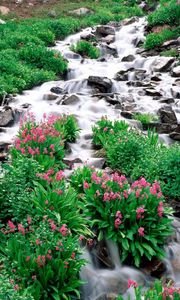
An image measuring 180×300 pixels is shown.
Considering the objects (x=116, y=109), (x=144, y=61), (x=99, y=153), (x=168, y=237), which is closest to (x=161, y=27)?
(x=144, y=61)

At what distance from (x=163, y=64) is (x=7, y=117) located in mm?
8466

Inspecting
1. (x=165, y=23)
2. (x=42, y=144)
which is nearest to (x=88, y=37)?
(x=165, y=23)

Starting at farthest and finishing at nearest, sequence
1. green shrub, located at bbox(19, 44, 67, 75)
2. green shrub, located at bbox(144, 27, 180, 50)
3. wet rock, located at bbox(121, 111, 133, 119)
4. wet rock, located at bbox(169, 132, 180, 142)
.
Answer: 1. green shrub, located at bbox(144, 27, 180, 50)
2. green shrub, located at bbox(19, 44, 67, 75)
3. wet rock, located at bbox(121, 111, 133, 119)
4. wet rock, located at bbox(169, 132, 180, 142)

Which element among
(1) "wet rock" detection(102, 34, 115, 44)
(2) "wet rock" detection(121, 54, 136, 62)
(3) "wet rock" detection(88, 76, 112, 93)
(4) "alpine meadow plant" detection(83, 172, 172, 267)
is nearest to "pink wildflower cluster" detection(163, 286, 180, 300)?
(4) "alpine meadow plant" detection(83, 172, 172, 267)

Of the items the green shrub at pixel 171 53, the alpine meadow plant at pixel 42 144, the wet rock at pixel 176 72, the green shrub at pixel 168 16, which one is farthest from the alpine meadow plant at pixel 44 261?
the green shrub at pixel 168 16

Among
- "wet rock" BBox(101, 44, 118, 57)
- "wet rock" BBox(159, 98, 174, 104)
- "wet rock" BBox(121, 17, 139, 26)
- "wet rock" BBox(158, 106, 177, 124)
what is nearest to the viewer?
"wet rock" BBox(158, 106, 177, 124)

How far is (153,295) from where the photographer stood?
5.74m

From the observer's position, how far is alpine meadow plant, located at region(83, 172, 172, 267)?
7.26 metres

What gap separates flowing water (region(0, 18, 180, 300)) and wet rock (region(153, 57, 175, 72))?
0.24 meters

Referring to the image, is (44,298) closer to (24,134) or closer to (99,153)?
(24,134)

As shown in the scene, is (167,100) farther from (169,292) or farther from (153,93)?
(169,292)

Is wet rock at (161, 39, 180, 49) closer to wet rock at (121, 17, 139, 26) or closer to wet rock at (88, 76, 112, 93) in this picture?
wet rock at (88, 76, 112, 93)

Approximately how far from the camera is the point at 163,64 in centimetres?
1861

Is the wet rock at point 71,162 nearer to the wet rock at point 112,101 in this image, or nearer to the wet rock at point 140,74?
the wet rock at point 112,101
